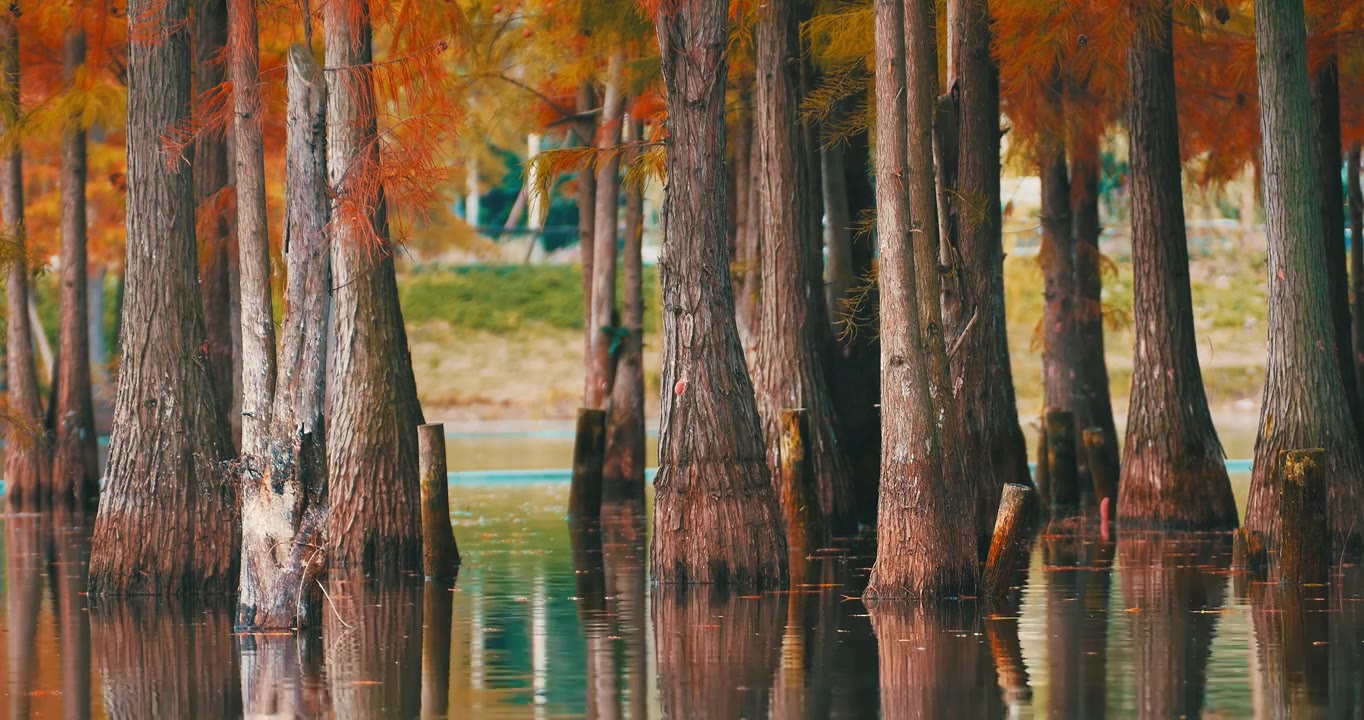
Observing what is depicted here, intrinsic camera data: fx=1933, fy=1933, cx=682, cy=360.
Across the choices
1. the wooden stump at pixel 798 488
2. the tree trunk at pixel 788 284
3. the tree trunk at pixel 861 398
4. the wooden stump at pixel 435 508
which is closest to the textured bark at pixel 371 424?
the wooden stump at pixel 435 508

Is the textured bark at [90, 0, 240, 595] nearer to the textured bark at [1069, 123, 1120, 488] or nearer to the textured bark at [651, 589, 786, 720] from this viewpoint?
the textured bark at [651, 589, 786, 720]

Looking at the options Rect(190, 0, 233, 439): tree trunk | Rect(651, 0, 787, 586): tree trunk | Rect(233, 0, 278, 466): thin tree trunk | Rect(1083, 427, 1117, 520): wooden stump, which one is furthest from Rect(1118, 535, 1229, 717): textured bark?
Rect(190, 0, 233, 439): tree trunk

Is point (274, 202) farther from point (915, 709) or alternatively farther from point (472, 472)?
point (915, 709)

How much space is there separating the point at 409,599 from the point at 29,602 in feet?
10.5

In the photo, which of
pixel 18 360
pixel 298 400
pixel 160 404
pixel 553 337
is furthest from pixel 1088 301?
pixel 553 337

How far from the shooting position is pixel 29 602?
15.8 meters

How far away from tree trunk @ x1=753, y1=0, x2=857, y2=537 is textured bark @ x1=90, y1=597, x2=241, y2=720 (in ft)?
20.6

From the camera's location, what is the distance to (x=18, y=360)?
92.3 ft

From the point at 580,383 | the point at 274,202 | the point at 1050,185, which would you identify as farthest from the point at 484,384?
the point at 1050,185

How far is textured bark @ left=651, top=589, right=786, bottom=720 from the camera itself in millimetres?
10336

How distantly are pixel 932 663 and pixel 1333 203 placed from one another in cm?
1232

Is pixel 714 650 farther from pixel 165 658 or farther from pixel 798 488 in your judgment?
pixel 798 488

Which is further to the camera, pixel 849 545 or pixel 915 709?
pixel 849 545

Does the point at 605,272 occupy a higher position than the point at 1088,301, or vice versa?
the point at 605,272
